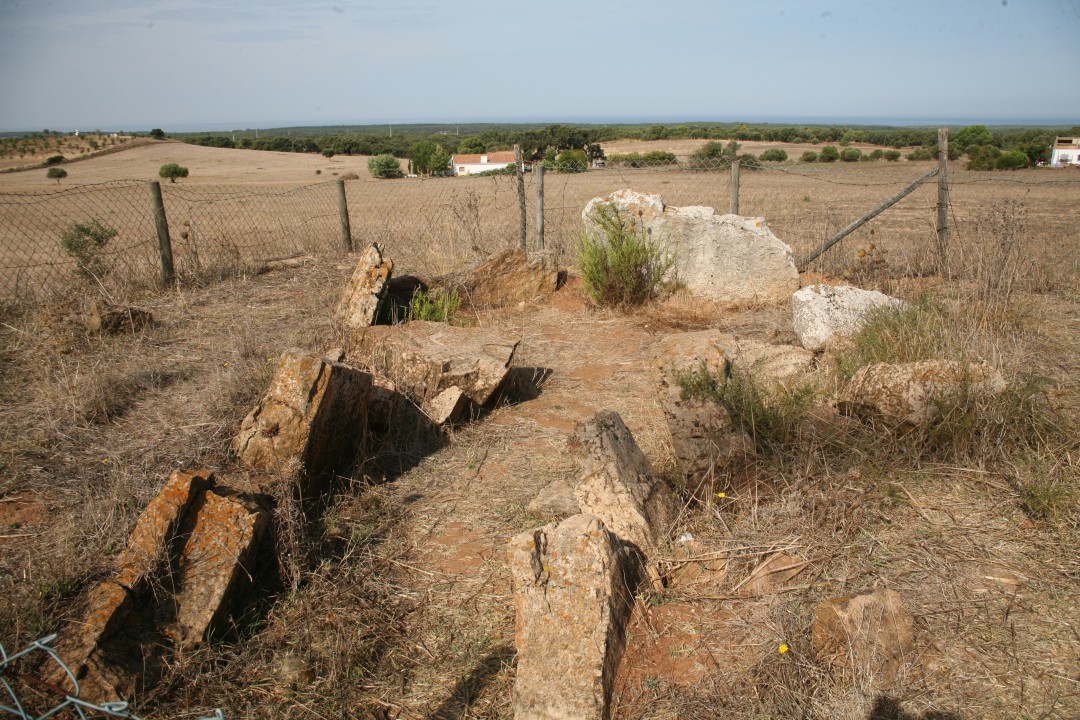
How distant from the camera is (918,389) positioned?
14.3ft

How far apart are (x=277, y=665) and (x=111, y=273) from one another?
7199 millimetres

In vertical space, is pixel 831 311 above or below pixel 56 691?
above

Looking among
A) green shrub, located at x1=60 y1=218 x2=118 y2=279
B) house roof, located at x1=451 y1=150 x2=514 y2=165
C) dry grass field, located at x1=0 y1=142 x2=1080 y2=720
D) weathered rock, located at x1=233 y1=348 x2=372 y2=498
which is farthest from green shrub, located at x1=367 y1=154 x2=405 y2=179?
→ weathered rock, located at x1=233 y1=348 x2=372 y2=498

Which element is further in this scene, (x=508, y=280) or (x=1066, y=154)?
(x=1066, y=154)

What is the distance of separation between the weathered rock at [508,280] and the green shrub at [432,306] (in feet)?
1.47

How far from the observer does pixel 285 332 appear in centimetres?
709

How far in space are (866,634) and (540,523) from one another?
180 cm

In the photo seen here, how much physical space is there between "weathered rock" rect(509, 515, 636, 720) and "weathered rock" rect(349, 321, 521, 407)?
2391mm

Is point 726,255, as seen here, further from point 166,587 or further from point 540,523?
point 166,587

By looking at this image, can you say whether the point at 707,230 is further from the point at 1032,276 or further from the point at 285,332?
the point at 285,332

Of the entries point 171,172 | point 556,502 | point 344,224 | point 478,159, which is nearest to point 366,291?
point 556,502

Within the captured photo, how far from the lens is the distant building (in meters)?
28.9

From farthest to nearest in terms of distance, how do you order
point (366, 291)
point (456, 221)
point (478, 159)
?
point (478, 159) → point (456, 221) → point (366, 291)

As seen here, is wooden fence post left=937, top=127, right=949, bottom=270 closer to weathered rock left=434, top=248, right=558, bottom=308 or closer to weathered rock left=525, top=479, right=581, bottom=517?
weathered rock left=434, top=248, right=558, bottom=308
